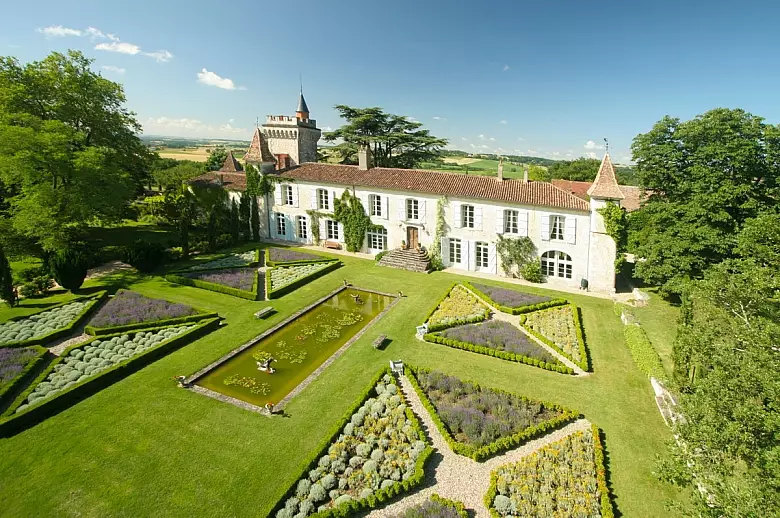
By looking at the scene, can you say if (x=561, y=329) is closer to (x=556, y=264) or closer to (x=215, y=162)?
(x=556, y=264)

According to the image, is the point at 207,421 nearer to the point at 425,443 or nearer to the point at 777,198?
the point at 425,443

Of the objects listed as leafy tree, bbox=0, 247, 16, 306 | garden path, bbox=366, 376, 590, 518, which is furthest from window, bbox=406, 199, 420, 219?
leafy tree, bbox=0, 247, 16, 306

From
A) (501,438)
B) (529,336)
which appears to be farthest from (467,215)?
(501,438)

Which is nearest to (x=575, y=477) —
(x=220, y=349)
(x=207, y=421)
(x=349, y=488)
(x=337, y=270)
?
A: (x=349, y=488)

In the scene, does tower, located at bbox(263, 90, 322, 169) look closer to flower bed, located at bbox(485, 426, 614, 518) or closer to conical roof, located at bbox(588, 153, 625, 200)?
conical roof, located at bbox(588, 153, 625, 200)

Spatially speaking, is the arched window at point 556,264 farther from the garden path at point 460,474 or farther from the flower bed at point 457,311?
the garden path at point 460,474

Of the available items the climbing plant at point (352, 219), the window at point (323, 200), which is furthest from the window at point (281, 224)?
the climbing plant at point (352, 219)
